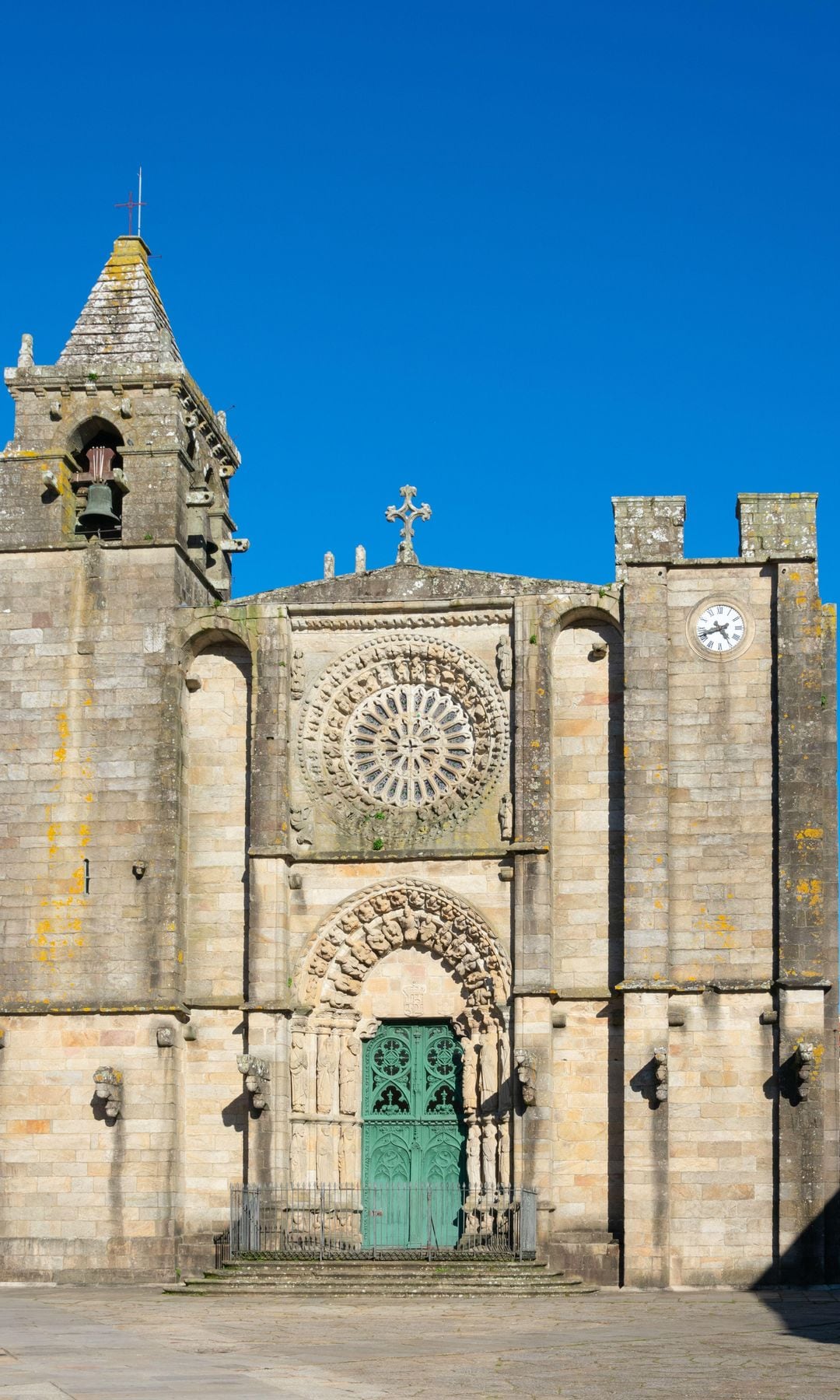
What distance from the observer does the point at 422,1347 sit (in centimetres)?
1702

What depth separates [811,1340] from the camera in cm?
1725

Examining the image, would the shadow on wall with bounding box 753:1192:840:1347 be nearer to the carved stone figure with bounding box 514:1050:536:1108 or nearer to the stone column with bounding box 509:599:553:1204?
the stone column with bounding box 509:599:553:1204

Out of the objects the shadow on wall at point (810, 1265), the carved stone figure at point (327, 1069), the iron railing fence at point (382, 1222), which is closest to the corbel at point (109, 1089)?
the iron railing fence at point (382, 1222)

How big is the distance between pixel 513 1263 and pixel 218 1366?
7.20m

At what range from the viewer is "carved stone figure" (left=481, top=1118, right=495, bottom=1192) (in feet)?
77.3

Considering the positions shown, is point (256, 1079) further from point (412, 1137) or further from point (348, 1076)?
point (412, 1137)

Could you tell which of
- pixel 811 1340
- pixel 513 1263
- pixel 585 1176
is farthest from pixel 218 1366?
pixel 585 1176

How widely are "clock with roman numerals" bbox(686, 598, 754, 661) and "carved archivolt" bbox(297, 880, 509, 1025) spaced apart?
4.02 metres

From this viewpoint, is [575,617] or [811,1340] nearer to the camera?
[811,1340]

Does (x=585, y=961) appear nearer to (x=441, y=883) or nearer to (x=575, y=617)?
(x=441, y=883)

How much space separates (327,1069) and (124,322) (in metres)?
9.55

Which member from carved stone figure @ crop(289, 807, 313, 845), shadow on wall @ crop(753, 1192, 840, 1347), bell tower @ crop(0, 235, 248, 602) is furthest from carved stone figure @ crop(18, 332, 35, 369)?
shadow on wall @ crop(753, 1192, 840, 1347)

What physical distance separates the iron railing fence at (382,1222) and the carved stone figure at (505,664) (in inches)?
225

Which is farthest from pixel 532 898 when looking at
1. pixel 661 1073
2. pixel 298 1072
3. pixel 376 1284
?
pixel 376 1284
